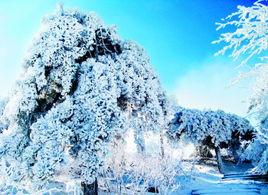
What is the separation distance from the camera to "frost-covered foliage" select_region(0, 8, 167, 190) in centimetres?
1045

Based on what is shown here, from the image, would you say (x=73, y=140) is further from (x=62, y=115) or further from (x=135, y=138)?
(x=135, y=138)

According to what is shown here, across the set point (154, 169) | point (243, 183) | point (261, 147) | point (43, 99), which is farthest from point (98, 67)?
point (243, 183)

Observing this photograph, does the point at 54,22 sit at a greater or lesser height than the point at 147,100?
greater

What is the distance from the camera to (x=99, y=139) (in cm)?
1046

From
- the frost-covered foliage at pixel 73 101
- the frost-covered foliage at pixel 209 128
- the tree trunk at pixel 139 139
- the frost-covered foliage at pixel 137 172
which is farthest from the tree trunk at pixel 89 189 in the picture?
the frost-covered foliage at pixel 209 128

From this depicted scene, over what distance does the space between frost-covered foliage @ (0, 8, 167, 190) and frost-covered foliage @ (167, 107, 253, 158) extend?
13160 mm

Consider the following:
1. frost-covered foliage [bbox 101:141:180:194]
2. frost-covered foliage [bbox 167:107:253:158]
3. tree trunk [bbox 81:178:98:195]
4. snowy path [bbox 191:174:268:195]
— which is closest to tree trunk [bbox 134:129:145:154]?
frost-covered foliage [bbox 101:141:180:194]

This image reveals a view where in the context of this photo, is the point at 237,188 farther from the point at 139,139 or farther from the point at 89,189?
the point at 89,189

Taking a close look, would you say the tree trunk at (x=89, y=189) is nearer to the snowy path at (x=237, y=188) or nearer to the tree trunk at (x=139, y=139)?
the tree trunk at (x=139, y=139)

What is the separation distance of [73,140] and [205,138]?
1747 cm

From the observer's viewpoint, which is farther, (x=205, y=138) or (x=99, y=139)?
(x=205, y=138)

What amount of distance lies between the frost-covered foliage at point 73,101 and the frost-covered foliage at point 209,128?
1316cm

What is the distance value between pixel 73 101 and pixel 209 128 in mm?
16760

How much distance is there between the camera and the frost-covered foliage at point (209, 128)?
25703 mm
